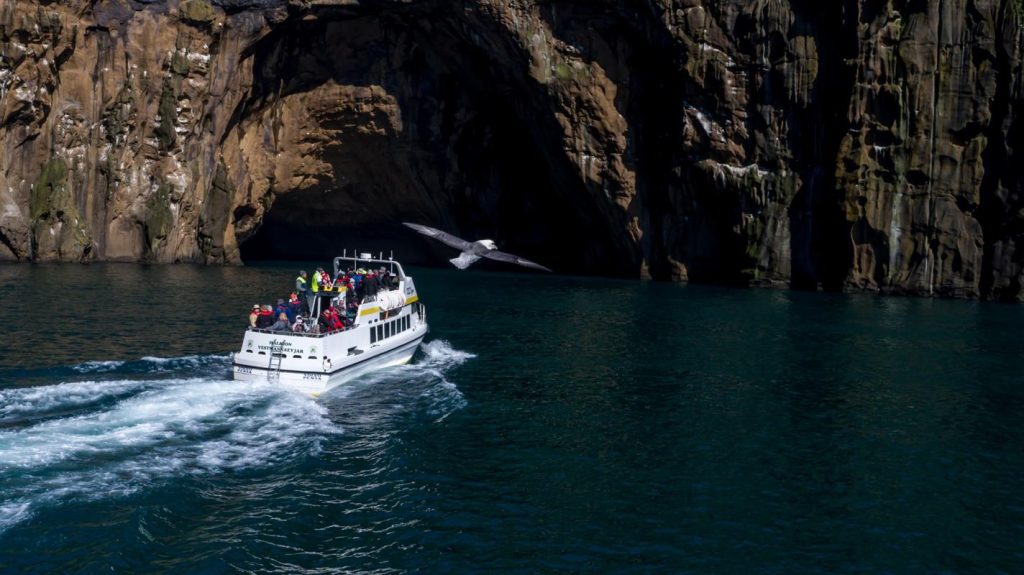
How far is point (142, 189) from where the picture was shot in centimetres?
7869

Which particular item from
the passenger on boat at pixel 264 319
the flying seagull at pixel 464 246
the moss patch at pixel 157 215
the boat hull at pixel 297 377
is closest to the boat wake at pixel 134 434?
the boat hull at pixel 297 377

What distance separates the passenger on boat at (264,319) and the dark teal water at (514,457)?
2.53 metres

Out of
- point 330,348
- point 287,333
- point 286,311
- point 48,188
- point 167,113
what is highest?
point 167,113

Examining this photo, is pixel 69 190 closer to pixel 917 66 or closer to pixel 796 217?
pixel 796 217

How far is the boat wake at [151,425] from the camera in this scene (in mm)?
19766

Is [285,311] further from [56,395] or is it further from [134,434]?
[134,434]

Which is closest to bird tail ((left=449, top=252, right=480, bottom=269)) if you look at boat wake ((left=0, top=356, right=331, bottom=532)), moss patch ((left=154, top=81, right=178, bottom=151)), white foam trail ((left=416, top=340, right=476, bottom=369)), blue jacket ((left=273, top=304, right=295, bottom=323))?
white foam trail ((left=416, top=340, right=476, bottom=369))

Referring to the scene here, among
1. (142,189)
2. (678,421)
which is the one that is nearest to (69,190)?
(142,189)

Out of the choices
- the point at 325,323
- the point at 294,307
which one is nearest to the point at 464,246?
the point at 294,307

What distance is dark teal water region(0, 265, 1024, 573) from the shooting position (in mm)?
17547

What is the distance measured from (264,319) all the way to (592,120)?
54.3 metres

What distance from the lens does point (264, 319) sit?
3061cm

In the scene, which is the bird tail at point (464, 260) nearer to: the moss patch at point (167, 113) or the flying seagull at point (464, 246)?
the flying seagull at point (464, 246)

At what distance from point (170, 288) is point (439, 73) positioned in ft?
125
